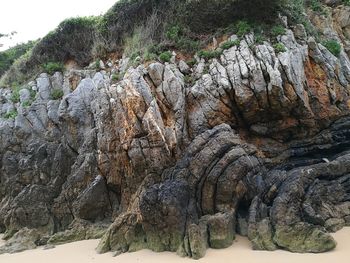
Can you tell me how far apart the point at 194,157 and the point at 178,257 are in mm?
2844

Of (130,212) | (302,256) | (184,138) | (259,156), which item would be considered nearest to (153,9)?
(184,138)

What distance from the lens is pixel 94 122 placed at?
550 inches

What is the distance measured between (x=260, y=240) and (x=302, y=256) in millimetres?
1157

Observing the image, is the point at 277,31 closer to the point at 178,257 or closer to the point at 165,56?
the point at 165,56

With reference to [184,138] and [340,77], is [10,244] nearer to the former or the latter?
[184,138]

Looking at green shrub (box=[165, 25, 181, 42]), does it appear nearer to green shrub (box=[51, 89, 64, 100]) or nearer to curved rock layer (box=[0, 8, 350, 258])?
curved rock layer (box=[0, 8, 350, 258])

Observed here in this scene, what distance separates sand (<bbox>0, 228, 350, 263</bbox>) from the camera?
26.1 ft

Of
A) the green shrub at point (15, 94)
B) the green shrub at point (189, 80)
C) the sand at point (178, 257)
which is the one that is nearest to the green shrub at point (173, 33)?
the green shrub at point (189, 80)

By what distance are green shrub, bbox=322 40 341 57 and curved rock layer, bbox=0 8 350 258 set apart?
2.19 feet

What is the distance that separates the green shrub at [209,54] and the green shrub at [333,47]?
15.7ft

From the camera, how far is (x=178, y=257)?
29.0 ft

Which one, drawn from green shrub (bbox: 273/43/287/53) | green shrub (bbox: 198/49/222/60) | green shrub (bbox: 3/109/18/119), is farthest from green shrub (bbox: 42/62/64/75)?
green shrub (bbox: 273/43/287/53)

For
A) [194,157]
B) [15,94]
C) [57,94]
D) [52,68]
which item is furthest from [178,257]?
[52,68]

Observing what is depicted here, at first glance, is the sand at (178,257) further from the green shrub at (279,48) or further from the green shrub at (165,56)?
the green shrub at (165,56)
